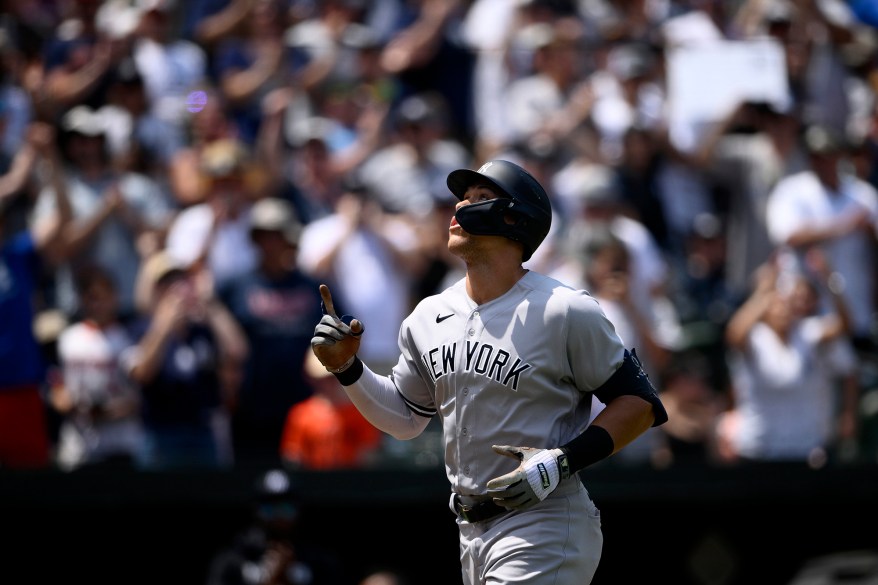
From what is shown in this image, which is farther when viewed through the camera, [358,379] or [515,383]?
[358,379]

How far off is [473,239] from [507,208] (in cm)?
16

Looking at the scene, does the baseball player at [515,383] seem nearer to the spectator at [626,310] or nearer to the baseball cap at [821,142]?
the spectator at [626,310]

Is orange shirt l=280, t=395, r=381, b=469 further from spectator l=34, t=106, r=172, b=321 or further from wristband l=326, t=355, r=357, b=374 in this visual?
wristband l=326, t=355, r=357, b=374

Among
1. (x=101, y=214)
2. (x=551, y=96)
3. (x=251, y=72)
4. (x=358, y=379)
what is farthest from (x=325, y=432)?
(x=358, y=379)

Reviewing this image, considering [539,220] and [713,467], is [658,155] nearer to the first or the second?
[713,467]

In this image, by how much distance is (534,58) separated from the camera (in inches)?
416

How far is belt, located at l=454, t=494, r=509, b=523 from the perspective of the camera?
4688mm

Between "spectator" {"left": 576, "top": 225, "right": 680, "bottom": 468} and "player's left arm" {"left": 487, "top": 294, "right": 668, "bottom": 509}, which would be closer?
"player's left arm" {"left": 487, "top": 294, "right": 668, "bottom": 509}

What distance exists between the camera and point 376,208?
956 cm

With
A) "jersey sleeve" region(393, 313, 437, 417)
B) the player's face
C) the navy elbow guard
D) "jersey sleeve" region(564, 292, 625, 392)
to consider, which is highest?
the player's face

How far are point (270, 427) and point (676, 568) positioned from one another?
2.82m

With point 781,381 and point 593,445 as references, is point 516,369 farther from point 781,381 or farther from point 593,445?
point 781,381

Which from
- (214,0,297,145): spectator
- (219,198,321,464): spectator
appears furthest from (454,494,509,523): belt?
(214,0,297,145): spectator

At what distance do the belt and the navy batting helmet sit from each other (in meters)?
0.88
